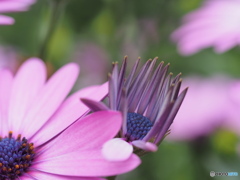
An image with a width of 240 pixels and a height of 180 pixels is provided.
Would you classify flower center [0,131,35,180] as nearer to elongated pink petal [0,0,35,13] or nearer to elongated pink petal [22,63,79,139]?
elongated pink petal [22,63,79,139]

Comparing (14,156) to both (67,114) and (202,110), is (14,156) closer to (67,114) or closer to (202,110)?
(67,114)

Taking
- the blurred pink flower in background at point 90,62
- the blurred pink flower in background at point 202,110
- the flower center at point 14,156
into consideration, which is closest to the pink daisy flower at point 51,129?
the flower center at point 14,156

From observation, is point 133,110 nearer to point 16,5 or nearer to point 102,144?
point 102,144

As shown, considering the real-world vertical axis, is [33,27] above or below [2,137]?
above

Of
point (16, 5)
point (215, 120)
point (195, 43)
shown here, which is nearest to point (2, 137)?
point (16, 5)

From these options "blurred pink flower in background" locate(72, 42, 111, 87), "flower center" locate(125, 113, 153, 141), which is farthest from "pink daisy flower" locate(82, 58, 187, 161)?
"blurred pink flower in background" locate(72, 42, 111, 87)

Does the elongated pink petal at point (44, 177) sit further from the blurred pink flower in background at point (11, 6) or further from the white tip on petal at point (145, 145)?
the blurred pink flower in background at point (11, 6)
